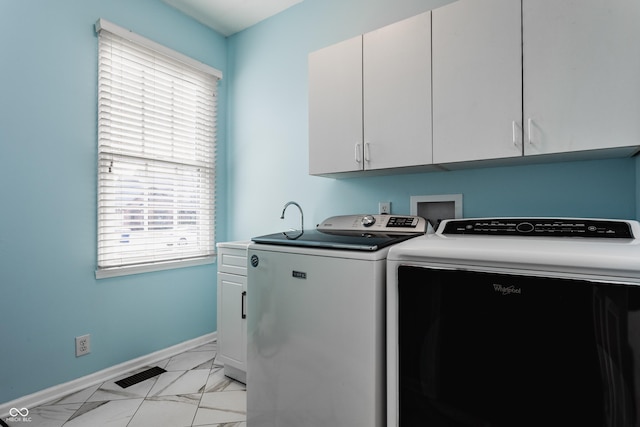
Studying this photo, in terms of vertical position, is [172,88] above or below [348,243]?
above

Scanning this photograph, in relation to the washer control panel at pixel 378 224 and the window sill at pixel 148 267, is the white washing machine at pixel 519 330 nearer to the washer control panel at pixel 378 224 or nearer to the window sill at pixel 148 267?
the washer control panel at pixel 378 224

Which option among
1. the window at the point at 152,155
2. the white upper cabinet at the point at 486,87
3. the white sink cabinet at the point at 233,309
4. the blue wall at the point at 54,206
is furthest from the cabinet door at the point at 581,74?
the blue wall at the point at 54,206

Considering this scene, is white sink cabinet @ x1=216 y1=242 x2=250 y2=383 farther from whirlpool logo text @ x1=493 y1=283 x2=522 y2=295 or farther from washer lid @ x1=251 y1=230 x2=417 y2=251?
whirlpool logo text @ x1=493 y1=283 x2=522 y2=295

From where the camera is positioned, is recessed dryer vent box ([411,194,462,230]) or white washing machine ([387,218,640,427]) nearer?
white washing machine ([387,218,640,427])

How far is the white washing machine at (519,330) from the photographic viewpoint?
905 millimetres

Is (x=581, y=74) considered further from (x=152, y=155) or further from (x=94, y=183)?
(x=94, y=183)

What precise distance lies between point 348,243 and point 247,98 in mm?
2084

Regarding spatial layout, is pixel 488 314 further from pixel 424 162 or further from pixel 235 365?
pixel 235 365

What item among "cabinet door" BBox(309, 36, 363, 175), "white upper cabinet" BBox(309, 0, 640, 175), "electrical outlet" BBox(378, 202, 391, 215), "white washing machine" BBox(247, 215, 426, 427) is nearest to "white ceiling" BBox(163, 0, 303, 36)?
"cabinet door" BBox(309, 36, 363, 175)

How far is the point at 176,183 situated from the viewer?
8.59 feet

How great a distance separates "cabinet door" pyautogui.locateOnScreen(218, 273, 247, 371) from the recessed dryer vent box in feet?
4.00

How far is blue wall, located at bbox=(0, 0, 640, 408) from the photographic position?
176cm

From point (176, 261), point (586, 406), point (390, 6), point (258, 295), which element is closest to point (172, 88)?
point (176, 261)

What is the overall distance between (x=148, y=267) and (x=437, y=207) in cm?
208
